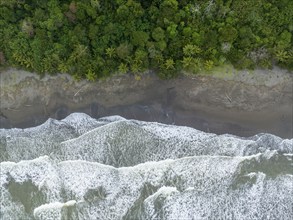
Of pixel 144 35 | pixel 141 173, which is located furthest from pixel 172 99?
pixel 141 173

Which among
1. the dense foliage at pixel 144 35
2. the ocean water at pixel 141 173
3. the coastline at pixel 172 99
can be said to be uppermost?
the dense foliage at pixel 144 35

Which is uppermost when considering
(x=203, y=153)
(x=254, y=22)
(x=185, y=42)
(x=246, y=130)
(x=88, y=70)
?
(x=254, y=22)

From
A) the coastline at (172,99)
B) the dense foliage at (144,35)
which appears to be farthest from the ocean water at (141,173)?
the dense foliage at (144,35)

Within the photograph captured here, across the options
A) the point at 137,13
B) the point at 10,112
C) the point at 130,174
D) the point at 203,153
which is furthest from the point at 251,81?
the point at 10,112

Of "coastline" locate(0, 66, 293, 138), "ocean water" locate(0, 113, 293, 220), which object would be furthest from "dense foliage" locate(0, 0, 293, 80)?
"ocean water" locate(0, 113, 293, 220)

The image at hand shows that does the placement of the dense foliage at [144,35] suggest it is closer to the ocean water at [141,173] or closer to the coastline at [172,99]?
the coastline at [172,99]

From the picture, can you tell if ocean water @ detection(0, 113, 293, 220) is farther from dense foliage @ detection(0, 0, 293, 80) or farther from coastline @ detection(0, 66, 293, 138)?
dense foliage @ detection(0, 0, 293, 80)

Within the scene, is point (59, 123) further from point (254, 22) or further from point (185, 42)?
point (254, 22)
